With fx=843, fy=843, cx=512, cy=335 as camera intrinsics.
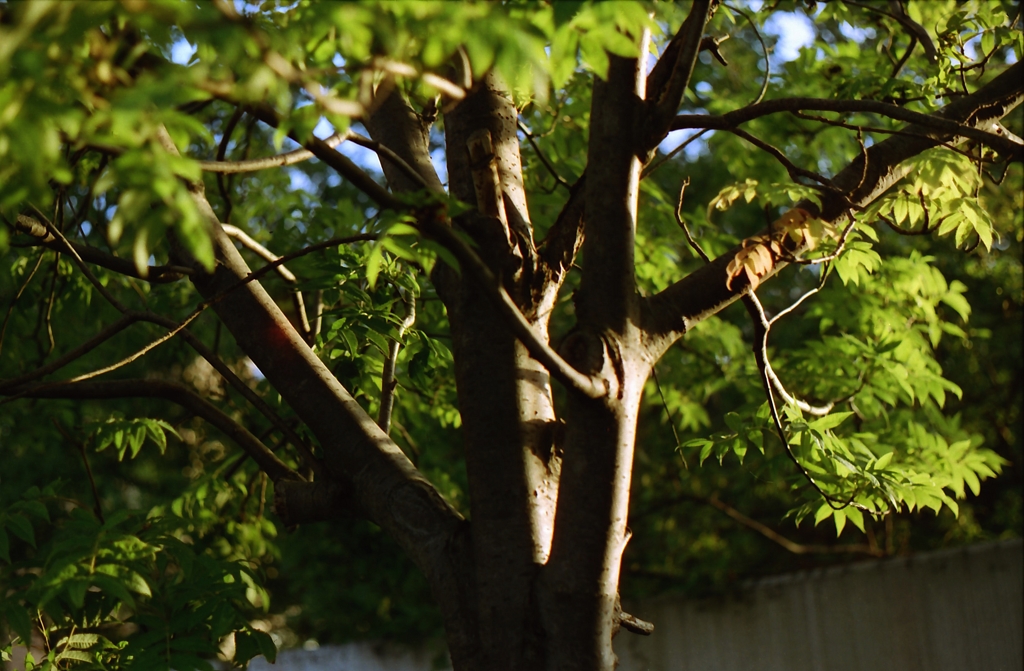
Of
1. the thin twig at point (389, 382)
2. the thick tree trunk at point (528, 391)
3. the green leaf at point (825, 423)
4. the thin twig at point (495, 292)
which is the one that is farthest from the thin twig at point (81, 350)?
the green leaf at point (825, 423)

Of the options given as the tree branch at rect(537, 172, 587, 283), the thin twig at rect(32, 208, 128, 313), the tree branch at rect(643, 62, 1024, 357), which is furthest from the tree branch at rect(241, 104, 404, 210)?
the thin twig at rect(32, 208, 128, 313)

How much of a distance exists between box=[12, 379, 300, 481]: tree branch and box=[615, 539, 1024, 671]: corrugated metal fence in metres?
3.96

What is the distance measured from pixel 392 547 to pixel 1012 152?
18.1ft

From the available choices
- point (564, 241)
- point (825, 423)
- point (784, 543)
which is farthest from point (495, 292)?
point (784, 543)

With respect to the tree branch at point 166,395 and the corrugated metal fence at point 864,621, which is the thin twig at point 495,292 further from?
the corrugated metal fence at point 864,621

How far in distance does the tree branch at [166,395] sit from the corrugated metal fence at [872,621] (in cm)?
396

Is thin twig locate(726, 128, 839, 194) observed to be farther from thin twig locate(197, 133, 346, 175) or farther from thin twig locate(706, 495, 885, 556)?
thin twig locate(706, 495, 885, 556)

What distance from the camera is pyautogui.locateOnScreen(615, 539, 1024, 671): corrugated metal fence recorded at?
16.8 feet

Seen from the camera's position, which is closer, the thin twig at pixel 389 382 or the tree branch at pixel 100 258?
the tree branch at pixel 100 258

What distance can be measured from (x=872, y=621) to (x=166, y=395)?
458 cm

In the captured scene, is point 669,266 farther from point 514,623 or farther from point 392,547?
point 392,547

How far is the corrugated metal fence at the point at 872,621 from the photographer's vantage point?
5.12 metres

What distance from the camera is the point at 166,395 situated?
2.52 meters

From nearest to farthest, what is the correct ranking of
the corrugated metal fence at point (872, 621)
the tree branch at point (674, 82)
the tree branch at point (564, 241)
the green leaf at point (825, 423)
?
the tree branch at point (674, 82), the tree branch at point (564, 241), the green leaf at point (825, 423), the corrugated metal fence at point (872, 621)
